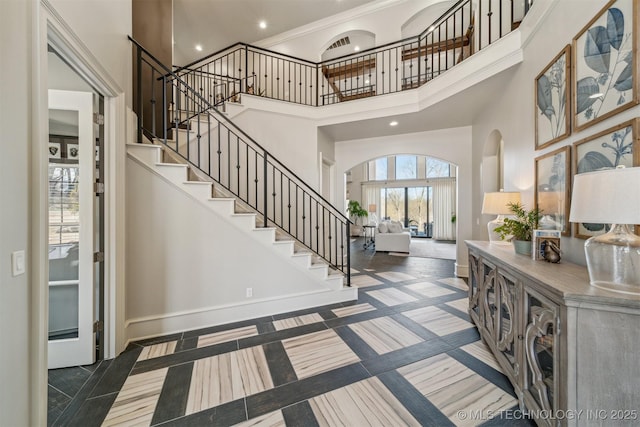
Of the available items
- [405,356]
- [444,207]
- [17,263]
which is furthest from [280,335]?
[444,207]

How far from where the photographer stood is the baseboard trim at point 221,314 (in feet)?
7.96

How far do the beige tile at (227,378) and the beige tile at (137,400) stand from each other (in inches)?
8.9

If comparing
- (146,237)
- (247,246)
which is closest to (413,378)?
(247,246)

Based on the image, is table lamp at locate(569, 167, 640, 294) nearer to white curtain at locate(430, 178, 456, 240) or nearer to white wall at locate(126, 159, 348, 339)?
white wall at locate(126, 159, 348, 339)

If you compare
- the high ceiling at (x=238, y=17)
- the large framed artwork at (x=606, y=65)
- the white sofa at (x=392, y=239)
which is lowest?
the white sofa at (x=392, y=239)

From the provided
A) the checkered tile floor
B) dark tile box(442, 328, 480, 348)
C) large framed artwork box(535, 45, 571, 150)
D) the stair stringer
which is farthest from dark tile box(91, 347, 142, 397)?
large framed artwork box(535, 45, 571, 150)

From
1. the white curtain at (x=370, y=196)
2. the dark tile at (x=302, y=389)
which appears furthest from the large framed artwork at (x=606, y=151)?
the white curtain at (x=370, y=196)

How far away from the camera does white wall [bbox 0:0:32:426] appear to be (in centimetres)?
104

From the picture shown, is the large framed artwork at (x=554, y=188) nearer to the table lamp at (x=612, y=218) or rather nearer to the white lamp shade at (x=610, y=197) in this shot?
the table lamp at (x=612, y=218)

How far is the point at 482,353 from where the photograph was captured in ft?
7.12

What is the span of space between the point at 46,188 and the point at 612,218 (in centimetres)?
270

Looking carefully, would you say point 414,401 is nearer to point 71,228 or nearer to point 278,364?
point 278,364

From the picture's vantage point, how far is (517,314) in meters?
1.60

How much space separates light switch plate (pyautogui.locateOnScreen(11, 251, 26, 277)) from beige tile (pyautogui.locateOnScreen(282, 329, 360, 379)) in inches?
69.0
